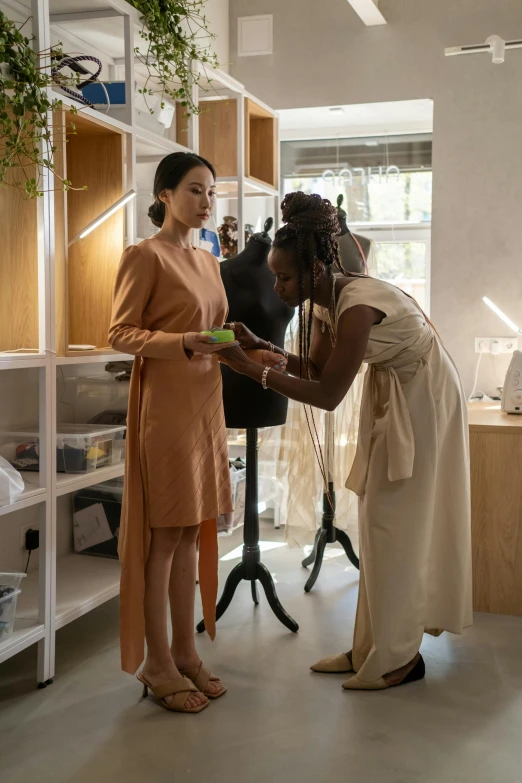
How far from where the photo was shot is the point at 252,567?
2971 mm

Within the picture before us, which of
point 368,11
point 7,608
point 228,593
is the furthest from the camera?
point 368,11

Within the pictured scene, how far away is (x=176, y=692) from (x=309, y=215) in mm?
1379

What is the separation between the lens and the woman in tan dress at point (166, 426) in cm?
215

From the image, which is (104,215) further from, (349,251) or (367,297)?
(349,251)

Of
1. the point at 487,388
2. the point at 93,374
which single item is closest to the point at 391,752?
the point at 93,374

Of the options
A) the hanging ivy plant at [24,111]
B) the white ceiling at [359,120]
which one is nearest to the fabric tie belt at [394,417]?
the hanging ivy plant at [24,111]

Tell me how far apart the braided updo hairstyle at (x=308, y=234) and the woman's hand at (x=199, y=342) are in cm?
34

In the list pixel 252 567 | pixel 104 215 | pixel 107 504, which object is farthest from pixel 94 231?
pixel 252 567

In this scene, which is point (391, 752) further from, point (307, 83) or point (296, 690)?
point (307, 83)

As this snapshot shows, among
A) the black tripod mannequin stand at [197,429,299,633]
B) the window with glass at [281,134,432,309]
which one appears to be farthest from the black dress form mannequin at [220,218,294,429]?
the window with glass at [281,134,432,309]

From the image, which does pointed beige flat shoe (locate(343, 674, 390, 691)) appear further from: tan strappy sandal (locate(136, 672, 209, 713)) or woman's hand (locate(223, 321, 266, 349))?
woman's hand (locate(223, 321, 266, 349))

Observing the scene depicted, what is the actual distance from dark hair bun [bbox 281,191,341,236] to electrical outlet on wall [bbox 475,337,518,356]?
77.5 inches

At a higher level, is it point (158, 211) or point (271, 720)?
point (158, 211)

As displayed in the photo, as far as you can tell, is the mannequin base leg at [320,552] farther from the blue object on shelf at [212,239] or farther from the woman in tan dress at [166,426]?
the blue object on shelf at [212,239]
